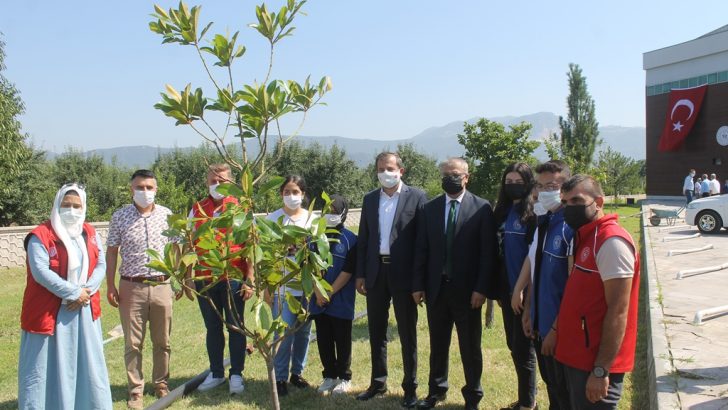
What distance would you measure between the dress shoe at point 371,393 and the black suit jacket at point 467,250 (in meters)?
0.95

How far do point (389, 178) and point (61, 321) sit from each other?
2.65 m

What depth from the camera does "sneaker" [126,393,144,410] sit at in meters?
4.66

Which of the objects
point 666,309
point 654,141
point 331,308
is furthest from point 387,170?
point 654,141

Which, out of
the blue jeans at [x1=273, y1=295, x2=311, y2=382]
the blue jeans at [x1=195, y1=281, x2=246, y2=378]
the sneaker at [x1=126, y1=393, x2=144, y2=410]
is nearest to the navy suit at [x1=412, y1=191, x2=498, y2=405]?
the blue jeans at [x1=273, y1=295, x2=311, y2=382]

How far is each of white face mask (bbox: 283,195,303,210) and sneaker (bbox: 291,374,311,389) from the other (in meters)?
1.58

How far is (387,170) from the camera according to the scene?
462 centimetres

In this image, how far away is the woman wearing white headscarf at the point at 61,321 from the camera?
3.88 m

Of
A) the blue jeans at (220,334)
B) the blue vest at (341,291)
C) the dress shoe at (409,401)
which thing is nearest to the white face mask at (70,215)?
the blue jeans at (220,334)

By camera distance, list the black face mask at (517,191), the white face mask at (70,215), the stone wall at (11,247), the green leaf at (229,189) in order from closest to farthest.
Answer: the green leaf at (229,189), the white face mask at (70,215), the black face mask at (517,191), the stone wall at (11,247)

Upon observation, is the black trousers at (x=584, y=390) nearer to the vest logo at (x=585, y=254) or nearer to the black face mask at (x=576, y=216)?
the vest logo at (x=585, y=254)

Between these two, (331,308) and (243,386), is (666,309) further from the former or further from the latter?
(243,386)

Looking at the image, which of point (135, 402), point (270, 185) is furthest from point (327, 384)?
point (270, 185)

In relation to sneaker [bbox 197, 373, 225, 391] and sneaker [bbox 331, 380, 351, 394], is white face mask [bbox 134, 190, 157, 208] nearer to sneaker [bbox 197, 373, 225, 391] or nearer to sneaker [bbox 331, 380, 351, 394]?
sneaker [bbox 197, 373, 225, 391]

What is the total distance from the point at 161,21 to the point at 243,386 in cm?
354
